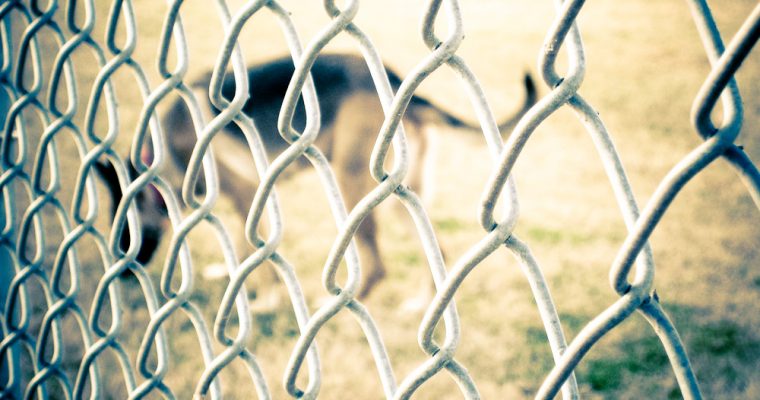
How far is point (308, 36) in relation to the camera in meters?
6.16

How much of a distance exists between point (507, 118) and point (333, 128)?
0.76m

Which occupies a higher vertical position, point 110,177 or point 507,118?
point 110,177

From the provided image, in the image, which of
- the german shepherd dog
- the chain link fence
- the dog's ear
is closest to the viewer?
the chain link fence

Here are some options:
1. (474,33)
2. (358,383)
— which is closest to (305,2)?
(474,33)

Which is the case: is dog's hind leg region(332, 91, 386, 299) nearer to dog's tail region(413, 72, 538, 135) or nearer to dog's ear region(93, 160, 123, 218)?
dog's tail region(413, 72, 538, 135)

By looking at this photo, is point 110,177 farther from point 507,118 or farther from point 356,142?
point 507,118

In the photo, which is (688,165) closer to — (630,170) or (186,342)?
(186,342)

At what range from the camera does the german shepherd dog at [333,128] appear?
2.42m

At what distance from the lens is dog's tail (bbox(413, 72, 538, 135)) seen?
219 centimetres

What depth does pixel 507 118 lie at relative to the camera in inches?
94.0

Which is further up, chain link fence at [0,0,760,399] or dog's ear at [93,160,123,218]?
dog's ear at [93,160,123,218]

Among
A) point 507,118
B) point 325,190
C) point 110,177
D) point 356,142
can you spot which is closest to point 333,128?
point 356,142

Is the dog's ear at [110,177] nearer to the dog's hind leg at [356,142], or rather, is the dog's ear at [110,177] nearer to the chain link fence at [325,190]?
the dog's hind leg at [356,142]

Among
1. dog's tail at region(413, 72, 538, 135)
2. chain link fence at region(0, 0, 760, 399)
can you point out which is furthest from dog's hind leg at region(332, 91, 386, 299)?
chain link fence at region(0, 0, 760, 399)
